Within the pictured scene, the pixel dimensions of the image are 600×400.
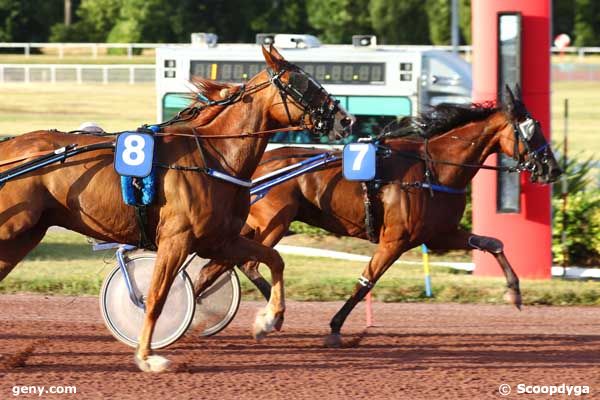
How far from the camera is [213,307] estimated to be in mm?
8172

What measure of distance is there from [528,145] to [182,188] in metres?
2.83

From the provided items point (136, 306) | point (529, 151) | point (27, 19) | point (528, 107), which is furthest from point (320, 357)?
point (27, 19)

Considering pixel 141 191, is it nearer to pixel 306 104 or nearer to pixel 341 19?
pixel 306 104

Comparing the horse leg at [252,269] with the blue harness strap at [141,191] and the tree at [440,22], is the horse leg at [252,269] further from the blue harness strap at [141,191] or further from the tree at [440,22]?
the tree at [440,22]

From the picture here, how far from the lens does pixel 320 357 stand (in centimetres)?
757

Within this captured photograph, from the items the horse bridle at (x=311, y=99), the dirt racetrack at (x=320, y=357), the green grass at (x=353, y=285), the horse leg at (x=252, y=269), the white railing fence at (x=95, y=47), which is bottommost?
the green grass at (x=353, y=285)

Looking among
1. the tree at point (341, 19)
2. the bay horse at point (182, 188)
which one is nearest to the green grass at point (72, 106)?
the tree at point (341, 19)

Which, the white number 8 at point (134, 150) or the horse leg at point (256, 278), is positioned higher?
the white number 8 at point (134, 150)

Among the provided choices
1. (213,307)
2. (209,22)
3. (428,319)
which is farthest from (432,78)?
(209,22)

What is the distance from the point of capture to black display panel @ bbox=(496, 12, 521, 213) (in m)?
11.5

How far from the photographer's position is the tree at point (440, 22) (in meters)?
43.1

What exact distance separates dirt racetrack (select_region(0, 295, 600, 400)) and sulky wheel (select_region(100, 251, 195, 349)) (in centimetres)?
16

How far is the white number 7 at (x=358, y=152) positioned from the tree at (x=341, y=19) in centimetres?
3715

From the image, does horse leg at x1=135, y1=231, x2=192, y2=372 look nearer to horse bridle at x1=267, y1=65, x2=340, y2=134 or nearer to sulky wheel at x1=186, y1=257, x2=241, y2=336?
horse bridle at x1=267, y1=65, x2=340, y2=134
